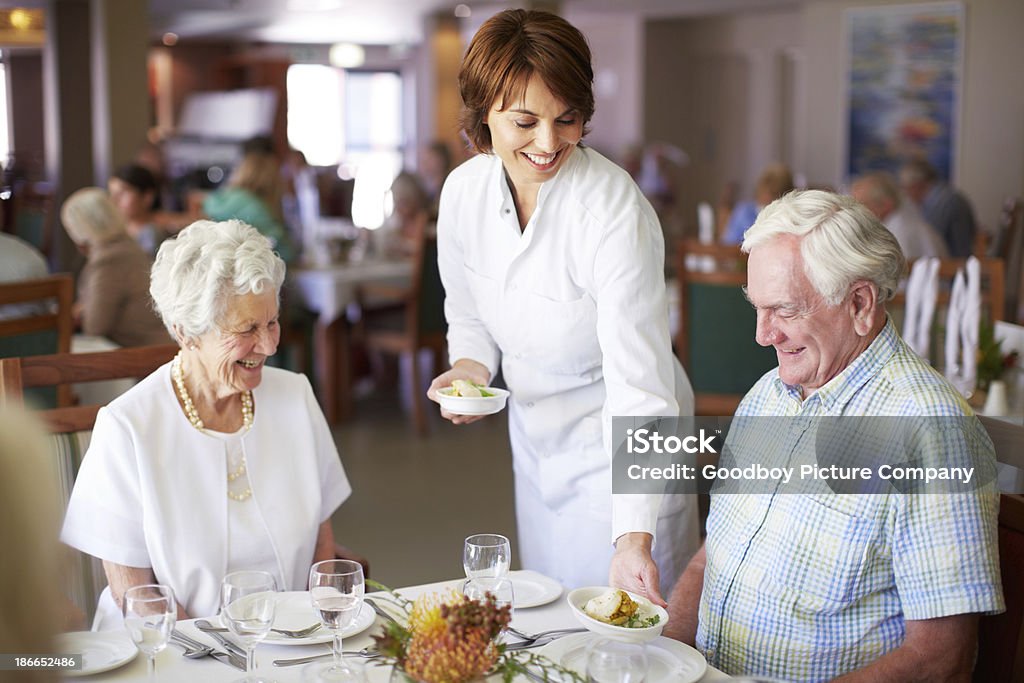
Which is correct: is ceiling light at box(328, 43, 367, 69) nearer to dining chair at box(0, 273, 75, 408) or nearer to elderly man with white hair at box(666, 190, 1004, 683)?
dining chair at box(0, 273, 75, 408)

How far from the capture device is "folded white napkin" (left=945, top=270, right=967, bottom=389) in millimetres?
3316

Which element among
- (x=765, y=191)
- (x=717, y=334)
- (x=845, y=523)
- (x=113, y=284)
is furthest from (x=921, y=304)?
(x=765, y=191)

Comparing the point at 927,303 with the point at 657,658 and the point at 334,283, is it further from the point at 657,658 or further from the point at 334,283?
the point at 334,283

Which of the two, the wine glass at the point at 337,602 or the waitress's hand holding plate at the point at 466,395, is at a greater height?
the waitress's hand holding plate at the point at 466,395

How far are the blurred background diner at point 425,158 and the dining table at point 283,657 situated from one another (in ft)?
2.61

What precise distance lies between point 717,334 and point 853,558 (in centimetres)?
307

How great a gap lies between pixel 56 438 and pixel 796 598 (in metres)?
1.42

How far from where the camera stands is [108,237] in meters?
4.43

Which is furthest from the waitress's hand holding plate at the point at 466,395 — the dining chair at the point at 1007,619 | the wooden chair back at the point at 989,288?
the wooden chair back at the point at 989,288

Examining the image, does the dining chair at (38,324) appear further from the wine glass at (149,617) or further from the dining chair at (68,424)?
the wine glass at (149,617)

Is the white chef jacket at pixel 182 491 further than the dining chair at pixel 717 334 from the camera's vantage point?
No

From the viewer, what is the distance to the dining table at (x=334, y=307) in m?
6.25

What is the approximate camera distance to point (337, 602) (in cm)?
150

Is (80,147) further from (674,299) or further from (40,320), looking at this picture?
(40,320)
